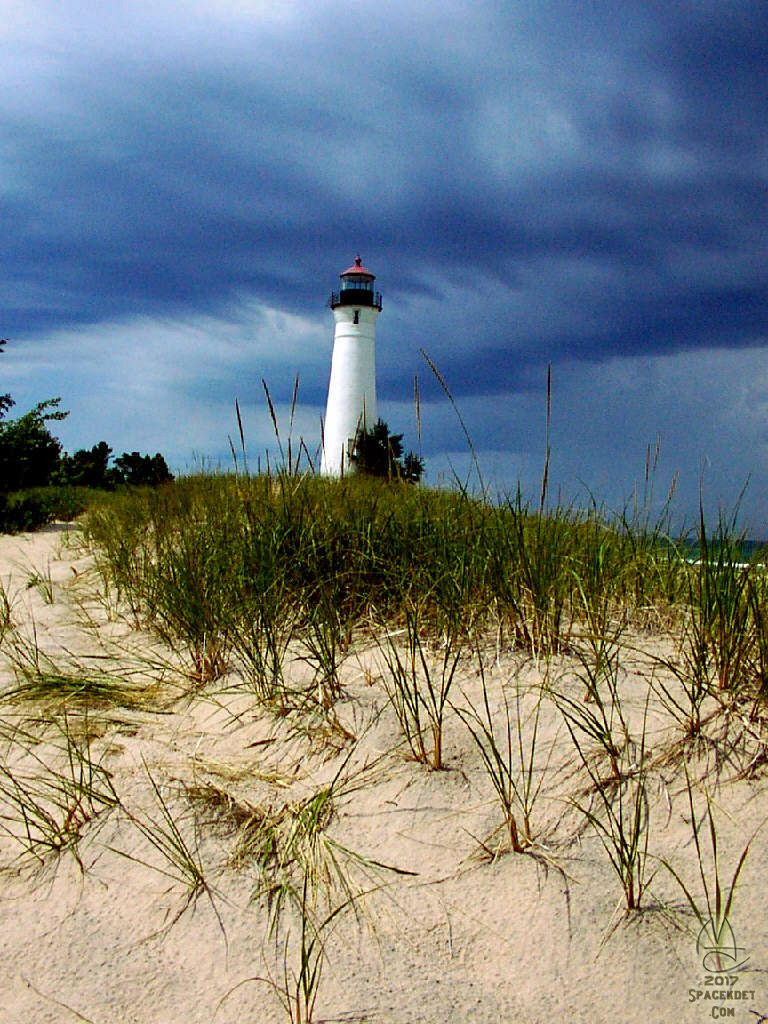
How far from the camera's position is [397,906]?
71.2 inches

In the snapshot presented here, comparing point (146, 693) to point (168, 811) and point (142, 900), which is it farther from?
point (142, 900)

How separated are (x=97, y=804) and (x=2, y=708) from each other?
104 centimetres

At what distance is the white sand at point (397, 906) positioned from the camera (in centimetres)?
160

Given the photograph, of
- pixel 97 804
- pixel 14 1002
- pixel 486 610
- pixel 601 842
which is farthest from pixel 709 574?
pixel 14 1002

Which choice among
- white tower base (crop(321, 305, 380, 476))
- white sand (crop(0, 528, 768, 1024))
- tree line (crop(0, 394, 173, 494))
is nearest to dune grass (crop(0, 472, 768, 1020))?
white sand (crop(0, 528, 768, 1024))

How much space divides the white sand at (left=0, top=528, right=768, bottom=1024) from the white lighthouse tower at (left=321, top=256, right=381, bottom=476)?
27.4 metres

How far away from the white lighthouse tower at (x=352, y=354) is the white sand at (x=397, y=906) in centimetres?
2737

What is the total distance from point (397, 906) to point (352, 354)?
29.0 meters

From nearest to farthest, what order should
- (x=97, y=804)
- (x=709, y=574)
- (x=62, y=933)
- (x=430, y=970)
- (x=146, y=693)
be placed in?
1. (x=430, y=970)
2. (x=62, y=933)
3. (x=97, y=804)
4. (x=709, y=574)
5. (x=146, y=693)

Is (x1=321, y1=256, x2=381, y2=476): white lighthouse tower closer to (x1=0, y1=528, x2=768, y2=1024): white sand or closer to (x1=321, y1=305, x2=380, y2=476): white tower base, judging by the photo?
(x1=321, y1=305, x2=380, y2=476): white tower base

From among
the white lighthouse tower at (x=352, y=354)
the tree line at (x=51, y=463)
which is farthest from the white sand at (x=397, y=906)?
the white lighthouse tower at (x=352, y=354)

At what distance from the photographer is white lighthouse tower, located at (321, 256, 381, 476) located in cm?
2980

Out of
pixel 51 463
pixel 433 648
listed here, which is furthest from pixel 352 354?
pixel 433 648

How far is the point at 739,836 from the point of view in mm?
1895
